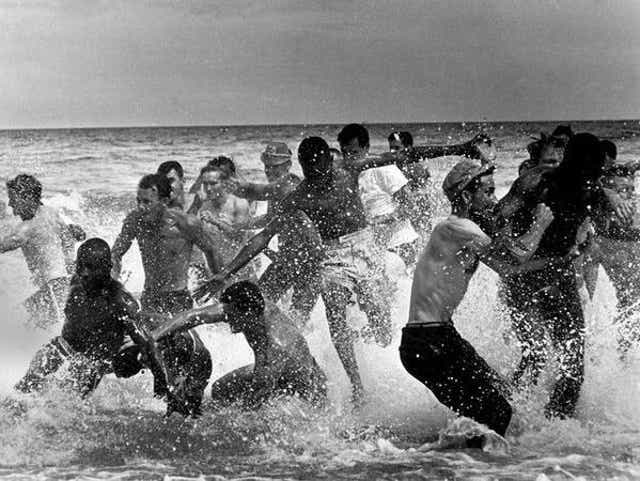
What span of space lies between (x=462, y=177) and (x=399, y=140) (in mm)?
5264

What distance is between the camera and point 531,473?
541 cm

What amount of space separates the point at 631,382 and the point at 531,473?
206cm

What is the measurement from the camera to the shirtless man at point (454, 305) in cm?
537

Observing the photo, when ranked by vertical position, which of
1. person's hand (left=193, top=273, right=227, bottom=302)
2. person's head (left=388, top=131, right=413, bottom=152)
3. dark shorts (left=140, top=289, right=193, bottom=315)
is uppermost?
person's head (left=388, top=131, right=413, bottom=152)

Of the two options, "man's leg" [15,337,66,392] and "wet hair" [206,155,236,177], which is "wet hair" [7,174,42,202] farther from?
"man's leg" [15,337,66,392]

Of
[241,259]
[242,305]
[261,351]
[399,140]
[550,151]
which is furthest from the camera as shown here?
[399,140]

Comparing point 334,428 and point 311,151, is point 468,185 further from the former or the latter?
point 334,428

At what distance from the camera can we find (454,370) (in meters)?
5.39

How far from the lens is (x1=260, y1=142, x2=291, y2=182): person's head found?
335 inches

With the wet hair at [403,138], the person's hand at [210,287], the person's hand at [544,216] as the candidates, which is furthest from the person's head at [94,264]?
the wet hair at [403,138]

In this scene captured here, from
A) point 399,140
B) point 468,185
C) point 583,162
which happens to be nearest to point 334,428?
point 468,185

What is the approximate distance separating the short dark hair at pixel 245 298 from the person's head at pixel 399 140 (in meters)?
4.32

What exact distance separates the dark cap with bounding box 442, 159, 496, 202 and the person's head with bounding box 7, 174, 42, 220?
3672mm

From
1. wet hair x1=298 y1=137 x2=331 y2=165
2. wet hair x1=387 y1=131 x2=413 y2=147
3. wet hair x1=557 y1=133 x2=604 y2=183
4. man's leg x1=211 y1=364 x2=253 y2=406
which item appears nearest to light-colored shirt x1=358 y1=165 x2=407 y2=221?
wet hair x1=387 y1=131 x2=413 y2=147
